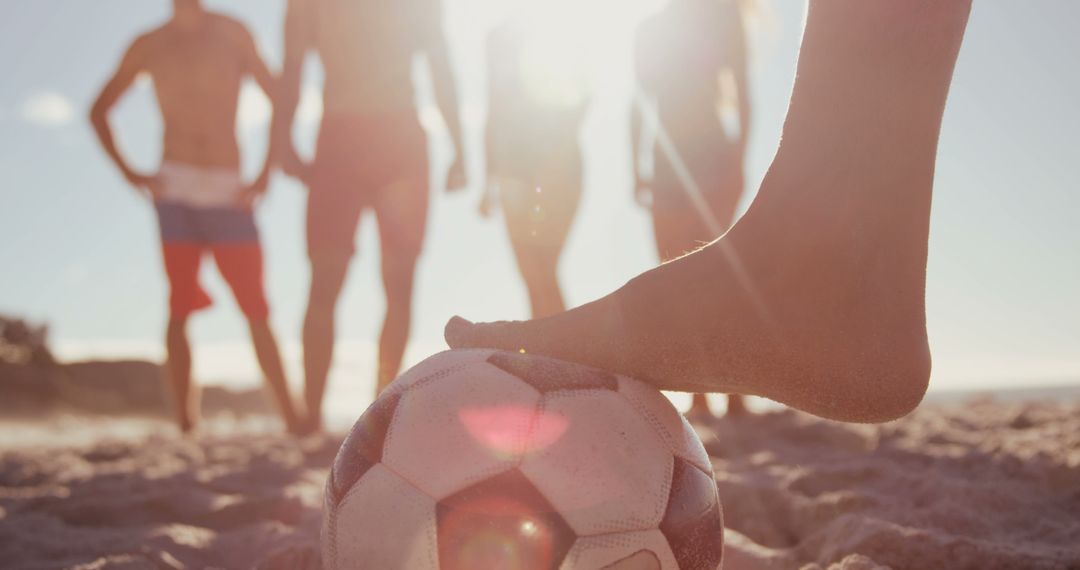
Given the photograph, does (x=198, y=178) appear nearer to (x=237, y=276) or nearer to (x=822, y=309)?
(x=237, y=276)

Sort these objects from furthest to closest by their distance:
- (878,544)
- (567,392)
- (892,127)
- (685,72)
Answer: (685,72) < (878,544) < (892,127) < (567,392)

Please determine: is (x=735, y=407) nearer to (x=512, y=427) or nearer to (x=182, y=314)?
(x=182, y=314)

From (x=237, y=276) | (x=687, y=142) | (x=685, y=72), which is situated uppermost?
(x=685, y=72)

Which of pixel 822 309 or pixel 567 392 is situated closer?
pixel 567 392

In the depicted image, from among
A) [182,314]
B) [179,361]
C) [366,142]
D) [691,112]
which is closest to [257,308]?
[182,314]

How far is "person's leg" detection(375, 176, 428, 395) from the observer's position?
12.4 feet

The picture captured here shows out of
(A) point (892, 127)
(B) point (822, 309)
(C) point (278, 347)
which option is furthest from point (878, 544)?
(C) point (278, 347)

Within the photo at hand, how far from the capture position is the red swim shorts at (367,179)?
3.71m

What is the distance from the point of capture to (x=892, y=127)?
1580 millimetres

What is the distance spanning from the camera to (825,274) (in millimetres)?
1638

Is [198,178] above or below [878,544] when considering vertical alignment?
above

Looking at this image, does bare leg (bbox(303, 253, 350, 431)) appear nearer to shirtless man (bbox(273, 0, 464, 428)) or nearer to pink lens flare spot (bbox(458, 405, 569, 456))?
shirtless man (bbox(273, 0, 464, 428))

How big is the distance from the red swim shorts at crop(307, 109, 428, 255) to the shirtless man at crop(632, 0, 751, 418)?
1.27 m

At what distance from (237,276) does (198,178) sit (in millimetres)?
629
